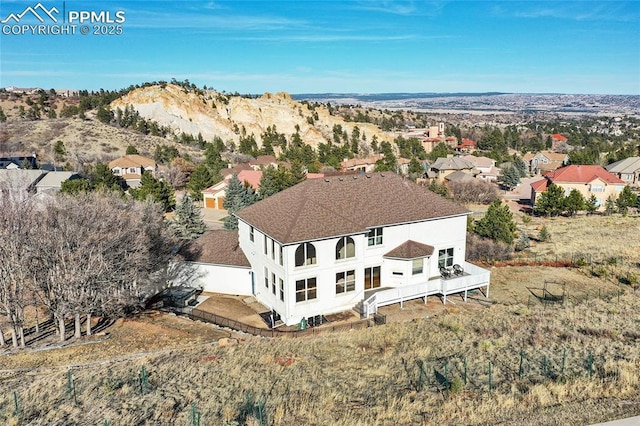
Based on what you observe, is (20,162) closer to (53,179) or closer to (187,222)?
(53,179)

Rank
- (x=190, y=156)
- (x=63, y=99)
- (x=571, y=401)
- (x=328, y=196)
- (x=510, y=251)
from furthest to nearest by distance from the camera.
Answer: (x=63, y=99), (x=190, y=156), (x=510, y=251), (x=328, y=196), (x=571, y=401)

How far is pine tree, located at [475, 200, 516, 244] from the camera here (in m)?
37.1

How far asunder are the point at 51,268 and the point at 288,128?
102 m

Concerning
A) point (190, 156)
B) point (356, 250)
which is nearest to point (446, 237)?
point (356, 250)

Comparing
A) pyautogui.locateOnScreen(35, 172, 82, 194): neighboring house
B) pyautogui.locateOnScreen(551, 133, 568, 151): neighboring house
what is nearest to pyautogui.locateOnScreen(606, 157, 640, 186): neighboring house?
pyautogui.locateOnScreen(551, 133, 568, 151): neighboring house

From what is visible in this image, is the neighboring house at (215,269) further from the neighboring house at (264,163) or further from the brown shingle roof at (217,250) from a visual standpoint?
the neighboring house at (264,163)

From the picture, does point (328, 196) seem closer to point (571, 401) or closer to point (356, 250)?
point (356, 250)

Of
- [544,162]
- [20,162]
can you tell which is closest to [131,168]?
[20,162]

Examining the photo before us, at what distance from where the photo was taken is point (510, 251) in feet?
119

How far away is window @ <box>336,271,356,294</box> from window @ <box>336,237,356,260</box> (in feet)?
2.93

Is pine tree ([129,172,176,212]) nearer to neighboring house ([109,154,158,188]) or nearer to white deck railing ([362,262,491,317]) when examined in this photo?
neighboring house ([109,154,158,188])

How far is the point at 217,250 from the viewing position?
2803 centimetres

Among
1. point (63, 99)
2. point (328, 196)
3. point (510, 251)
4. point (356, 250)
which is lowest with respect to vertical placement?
point (510, 251)

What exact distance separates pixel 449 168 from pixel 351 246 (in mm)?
68080
